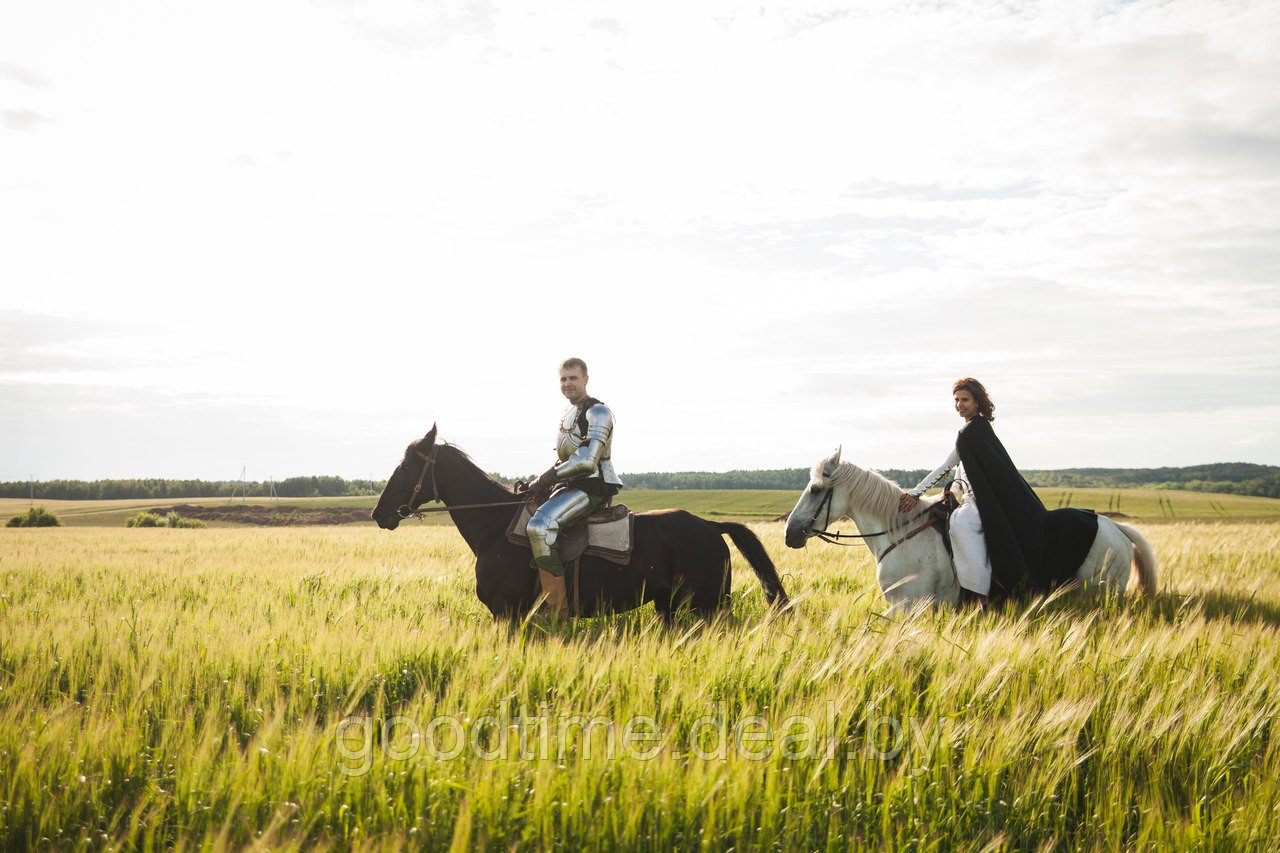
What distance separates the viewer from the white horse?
7.80 meters

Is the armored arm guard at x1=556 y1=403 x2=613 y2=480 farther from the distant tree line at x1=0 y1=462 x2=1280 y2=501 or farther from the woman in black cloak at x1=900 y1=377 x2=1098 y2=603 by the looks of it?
the distant tree line at x1=0 y1=462 x2=1280 y2=501

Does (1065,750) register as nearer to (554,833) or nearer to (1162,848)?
(1162,848)

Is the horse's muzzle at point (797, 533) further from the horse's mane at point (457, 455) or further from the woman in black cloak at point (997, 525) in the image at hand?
the horse's mane at point (457, 455)

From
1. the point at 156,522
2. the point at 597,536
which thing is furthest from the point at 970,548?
the point at 156,522

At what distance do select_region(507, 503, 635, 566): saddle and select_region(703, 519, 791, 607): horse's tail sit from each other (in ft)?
3.46

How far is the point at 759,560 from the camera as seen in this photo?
7477 mm

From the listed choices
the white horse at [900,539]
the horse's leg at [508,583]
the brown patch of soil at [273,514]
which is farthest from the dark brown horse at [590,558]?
the brown patch of soil at [273,514]

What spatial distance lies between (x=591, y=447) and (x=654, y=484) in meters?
127

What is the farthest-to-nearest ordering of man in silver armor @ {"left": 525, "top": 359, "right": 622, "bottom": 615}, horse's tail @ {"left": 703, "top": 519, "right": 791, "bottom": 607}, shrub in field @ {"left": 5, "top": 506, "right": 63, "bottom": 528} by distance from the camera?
1. shrub in field @ {"left": 5, "top": 506, "right": 63, "bottom": 528}
2. horse's tail @ {"left": 703, "top": 519, "right": 791, "bottom": 607}
3. man in silver armor @ {"left": 525, "top": 359, "right": 622, "bottom": 615}

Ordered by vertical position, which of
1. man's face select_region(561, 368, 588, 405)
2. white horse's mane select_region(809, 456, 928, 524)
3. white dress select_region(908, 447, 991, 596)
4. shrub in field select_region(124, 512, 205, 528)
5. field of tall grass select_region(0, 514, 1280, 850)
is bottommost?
shrub in field select_region(124, 512, 205, 528)

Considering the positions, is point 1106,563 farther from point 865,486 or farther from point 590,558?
point 590,558

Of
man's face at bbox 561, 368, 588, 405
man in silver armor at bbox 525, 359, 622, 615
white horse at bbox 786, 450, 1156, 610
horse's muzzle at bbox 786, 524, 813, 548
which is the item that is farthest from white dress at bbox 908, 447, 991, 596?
man's face at bbox 561, 368, 588, 405

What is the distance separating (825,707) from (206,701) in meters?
3.60

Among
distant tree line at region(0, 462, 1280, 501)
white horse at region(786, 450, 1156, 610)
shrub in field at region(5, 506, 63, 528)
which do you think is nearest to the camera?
white horse at region(786, 450, 1156, 610)
